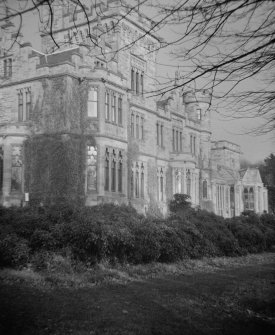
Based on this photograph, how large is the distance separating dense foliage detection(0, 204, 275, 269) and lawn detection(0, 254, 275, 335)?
2.68 ft

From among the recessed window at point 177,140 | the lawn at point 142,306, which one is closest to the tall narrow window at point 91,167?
the recessed window at point 177,140

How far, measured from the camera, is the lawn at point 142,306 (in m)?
5.77

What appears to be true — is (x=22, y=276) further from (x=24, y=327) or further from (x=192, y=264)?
(x=192, y=264)

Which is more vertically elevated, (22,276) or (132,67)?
(132,67)

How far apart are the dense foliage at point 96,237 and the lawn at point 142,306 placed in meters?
0.82

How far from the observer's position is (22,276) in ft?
27.5

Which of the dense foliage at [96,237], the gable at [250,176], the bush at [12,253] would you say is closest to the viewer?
the bush at [12,253]

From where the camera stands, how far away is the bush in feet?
29.6

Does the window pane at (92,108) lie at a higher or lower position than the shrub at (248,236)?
higher

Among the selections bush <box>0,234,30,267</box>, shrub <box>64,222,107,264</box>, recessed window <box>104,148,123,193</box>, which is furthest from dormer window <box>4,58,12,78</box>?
bush <box>0,234,30,267</box>

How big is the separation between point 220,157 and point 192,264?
3883 centimetres

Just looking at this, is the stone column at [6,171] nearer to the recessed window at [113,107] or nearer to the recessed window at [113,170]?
the recessed window at [113,170]

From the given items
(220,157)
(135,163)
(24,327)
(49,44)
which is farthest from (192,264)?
(220,157)

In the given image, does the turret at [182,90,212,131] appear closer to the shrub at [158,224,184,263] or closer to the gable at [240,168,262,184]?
the gable at [240,168,262,184]
